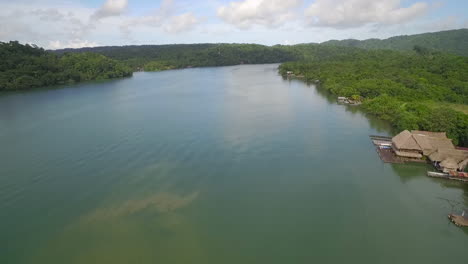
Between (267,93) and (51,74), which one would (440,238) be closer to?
(267,93)

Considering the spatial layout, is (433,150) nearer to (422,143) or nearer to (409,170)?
(422,143)

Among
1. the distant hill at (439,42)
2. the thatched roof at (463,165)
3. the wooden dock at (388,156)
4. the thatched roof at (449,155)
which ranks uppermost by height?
the distant hill at (439,42)

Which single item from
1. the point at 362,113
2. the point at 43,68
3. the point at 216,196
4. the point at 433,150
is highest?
the point at 43,68

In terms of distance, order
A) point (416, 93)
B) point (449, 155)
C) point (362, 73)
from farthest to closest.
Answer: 1. point (362, 73)
2. point (416, 93)
3. point (449, 155)

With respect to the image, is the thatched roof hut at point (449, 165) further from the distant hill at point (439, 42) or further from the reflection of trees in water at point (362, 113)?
the distant hill at point (439, 42)

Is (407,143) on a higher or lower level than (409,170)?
higher

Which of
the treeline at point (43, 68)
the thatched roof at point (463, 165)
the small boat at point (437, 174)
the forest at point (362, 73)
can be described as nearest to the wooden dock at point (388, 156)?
the small boat at point (437, 174)

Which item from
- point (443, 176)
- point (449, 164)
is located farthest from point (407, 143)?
point (443, 176)

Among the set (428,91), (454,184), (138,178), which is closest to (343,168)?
(454,184)

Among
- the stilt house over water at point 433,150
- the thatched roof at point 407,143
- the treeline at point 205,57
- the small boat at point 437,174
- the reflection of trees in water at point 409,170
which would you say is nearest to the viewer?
the small boat at point 437,174
